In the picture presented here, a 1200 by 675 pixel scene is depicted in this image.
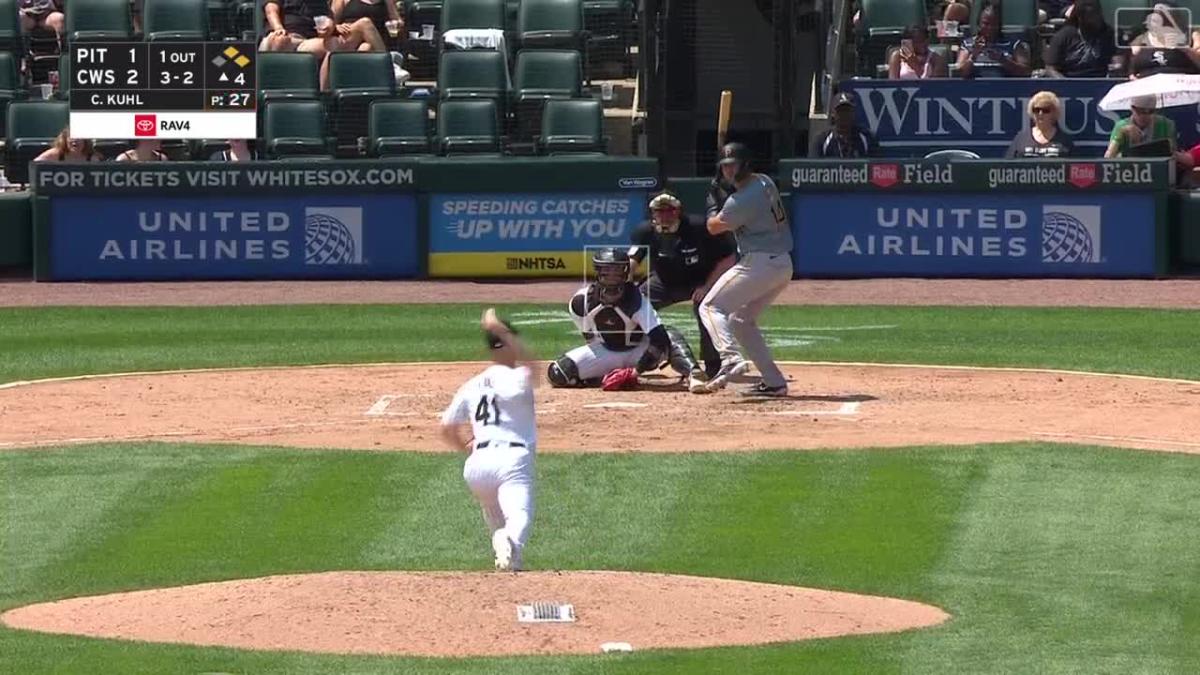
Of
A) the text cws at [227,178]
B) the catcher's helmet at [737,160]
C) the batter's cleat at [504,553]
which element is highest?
the catcher's helmet at [737,160]

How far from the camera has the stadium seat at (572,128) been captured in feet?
85.5

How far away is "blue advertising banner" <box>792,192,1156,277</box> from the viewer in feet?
79.6

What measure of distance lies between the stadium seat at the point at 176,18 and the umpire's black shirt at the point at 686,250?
1179 cm

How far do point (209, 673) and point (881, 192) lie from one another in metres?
16.3

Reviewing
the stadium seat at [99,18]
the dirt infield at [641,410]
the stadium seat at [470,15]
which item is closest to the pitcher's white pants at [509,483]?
the dirt infield at [641,410]

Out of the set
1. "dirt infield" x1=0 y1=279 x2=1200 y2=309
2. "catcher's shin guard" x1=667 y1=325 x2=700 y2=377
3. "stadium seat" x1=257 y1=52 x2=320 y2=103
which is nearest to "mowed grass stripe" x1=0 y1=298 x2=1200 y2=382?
"dirt infield" x1=0 y1=279 x2=1200 y2=309

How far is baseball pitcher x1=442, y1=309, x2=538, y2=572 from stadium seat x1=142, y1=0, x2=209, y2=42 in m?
18.2

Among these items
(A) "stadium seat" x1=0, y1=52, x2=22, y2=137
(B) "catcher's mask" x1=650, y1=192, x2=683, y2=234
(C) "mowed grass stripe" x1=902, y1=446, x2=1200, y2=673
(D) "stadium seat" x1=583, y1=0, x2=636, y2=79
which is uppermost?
(D) "stadium seat" x1=583, y1=0, x2=636, y2=79

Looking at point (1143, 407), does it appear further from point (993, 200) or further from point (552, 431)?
point (993, 200)

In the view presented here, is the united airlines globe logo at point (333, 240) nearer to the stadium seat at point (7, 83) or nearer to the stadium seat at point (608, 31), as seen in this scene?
the stadium seat at point (7, 83)

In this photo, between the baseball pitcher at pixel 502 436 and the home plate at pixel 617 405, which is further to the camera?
the home plate at pixel 617 405

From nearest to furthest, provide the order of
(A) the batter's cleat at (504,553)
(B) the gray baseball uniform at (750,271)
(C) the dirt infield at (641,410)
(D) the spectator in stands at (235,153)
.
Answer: (A) the batter's cleat at (504,553), (C) the dirt infield at (641,410), (B) the gray baseball uniform at (750,271), (D) the spectator in stands at (235,153)

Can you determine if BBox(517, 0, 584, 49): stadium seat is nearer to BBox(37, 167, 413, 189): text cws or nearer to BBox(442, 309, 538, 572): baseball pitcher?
BBox(37, 167, 413, 189): text cws

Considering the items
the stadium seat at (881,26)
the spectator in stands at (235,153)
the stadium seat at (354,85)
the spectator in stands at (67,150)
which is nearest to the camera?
the spectator in stands at (67,150)
